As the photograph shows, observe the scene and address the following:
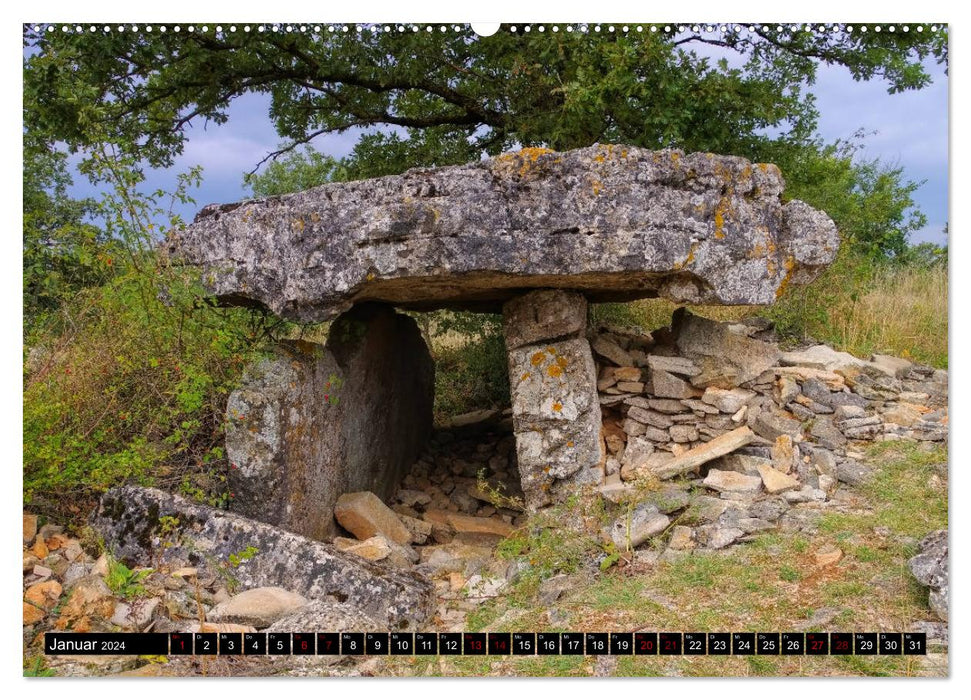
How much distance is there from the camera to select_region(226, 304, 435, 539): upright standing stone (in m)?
5.50

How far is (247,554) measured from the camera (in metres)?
4.79

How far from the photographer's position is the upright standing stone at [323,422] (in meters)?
5.50

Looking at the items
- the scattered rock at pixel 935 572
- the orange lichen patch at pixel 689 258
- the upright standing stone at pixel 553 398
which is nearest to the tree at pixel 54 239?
the upright standing stone at pixel 553 398

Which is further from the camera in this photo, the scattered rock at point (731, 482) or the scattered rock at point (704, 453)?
the scattered rock at point (704, 453)

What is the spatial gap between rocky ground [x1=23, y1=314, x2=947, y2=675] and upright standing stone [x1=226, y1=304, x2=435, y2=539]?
0.34 meters

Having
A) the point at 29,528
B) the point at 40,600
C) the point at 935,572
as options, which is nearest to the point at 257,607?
the point at 40,600

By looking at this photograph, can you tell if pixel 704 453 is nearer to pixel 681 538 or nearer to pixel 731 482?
pixel 731 482

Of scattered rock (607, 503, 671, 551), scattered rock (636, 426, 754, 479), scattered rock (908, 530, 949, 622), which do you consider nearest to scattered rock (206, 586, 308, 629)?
scattered rock (607, 503, 671, 551)

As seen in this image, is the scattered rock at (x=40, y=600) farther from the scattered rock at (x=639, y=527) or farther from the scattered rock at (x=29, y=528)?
the scattered rock at (x=639, y=527)

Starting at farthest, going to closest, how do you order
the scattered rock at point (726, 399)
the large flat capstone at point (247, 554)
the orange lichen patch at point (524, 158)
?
the scattered rock at point (726, 399) → the orange lichen patch at point (524, 158) → the large flat capstone at point (247, 554)

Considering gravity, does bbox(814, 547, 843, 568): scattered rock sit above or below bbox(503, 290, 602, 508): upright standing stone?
below

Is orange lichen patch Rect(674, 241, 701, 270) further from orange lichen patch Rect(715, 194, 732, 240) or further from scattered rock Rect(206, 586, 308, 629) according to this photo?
scattered rock Rect(206, 586, 308, 629)

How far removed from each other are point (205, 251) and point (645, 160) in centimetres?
283

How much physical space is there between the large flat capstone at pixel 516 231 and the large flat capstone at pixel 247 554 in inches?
53.4
